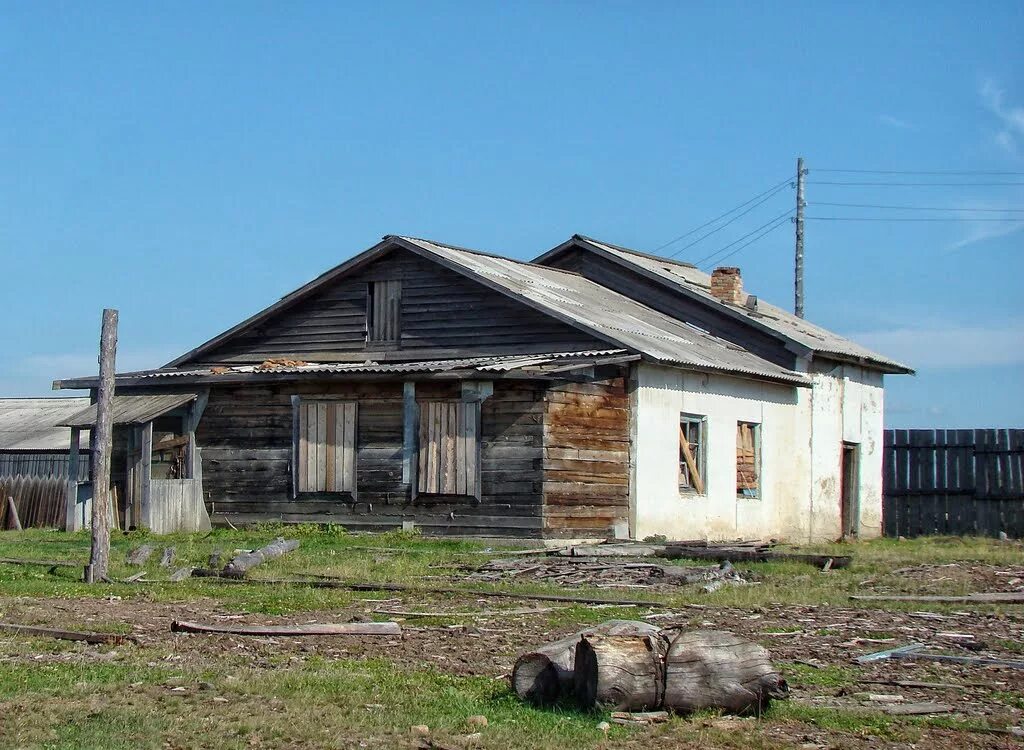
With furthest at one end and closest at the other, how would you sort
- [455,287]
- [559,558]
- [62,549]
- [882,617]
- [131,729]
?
[455,287] < [62,549] < [559,558] < [882,617] < [131,729]

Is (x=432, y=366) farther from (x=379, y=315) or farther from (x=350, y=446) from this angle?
(x=379, y=315)

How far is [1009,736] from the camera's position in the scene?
8.41m

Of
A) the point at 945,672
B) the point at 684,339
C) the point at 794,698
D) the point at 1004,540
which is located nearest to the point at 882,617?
the point at 945,672

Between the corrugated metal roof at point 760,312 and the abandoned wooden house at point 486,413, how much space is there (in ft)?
0.47

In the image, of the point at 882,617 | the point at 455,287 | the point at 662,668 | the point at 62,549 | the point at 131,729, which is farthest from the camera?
the point at 455,287

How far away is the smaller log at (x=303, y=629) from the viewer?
11961 millimetres

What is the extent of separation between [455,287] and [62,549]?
359 inches

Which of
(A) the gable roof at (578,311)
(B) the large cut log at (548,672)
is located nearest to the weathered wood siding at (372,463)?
(A) the gable roof at (578,311)

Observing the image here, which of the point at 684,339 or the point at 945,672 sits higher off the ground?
the point at 684,339

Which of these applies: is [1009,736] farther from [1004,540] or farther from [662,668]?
[1004,540]

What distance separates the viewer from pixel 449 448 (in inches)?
927

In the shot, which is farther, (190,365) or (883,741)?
(190,365)

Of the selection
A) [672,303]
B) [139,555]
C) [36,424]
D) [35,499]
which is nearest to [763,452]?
[672,303]

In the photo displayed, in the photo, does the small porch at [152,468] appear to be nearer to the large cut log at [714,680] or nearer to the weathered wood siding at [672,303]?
the weathered wood siding at [672,303]
